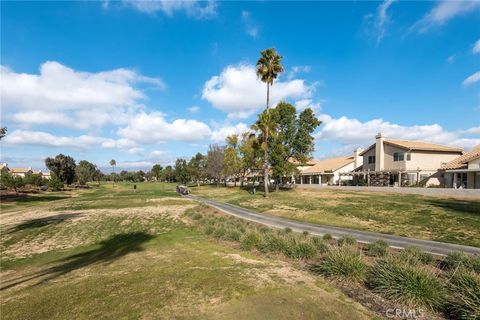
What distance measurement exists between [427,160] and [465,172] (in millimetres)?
8064

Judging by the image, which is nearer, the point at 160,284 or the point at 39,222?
the point at 160,284

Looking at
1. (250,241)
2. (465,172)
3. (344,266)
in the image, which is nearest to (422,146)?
(465,172)

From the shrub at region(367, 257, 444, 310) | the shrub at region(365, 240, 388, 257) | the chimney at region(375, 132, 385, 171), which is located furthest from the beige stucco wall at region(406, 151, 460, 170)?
the shrub at region(367, 257, 444, 310)

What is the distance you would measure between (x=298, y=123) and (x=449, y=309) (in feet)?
158

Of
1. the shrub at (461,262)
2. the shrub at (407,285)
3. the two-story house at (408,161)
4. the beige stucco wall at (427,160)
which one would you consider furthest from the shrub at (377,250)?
the beige stucco wall at (427,160)

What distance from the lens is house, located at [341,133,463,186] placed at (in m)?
41.4

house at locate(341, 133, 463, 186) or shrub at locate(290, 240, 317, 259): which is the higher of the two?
house at locate(341, 133, 463, 186)

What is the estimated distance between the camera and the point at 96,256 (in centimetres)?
1439

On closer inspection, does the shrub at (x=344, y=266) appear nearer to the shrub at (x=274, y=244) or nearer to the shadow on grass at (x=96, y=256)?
the shrub at (x=274, y=244)

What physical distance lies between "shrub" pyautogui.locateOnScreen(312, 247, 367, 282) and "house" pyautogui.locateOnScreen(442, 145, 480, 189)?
33.9 meters

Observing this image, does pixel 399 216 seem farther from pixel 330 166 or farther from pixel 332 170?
pixel 330 166

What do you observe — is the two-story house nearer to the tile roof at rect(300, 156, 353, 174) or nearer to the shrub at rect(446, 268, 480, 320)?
the tile roof at rect(300, 156, 353, 174)

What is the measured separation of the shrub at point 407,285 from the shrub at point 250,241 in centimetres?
584

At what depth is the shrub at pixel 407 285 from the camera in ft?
22.1
